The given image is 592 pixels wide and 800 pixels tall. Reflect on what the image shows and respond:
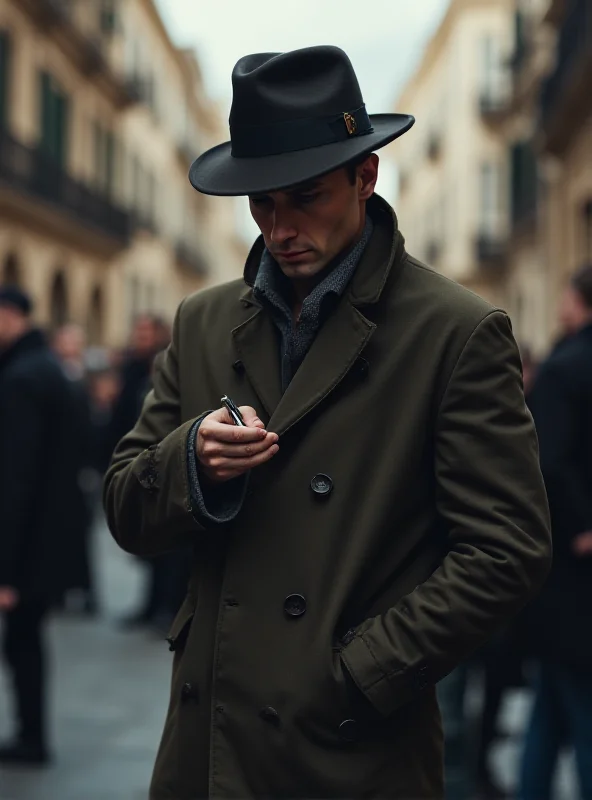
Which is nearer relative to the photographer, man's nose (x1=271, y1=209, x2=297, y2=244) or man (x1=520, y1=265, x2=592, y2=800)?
man's nose (x1=271, y1=209, x2=297, y2=244)

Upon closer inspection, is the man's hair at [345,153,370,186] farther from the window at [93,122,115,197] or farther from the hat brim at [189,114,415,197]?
the window at [93,122,115,197]

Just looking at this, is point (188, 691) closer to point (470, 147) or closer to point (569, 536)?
point (569, 536)

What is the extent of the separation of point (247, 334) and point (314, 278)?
168mm

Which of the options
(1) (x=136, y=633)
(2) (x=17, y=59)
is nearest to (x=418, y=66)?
(2) (x=17, y=59)

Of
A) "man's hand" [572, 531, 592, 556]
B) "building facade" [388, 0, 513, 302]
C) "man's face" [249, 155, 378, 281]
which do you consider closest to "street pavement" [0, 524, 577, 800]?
"man's hand" [572, 531, 592, 556]

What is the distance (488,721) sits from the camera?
17.6 feet

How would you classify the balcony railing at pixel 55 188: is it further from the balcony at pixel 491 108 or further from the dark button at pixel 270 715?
the dark button at pixel 270 715

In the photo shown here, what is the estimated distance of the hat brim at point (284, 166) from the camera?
2312mm

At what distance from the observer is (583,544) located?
4.40 meters

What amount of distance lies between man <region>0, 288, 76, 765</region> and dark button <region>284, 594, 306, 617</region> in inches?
139

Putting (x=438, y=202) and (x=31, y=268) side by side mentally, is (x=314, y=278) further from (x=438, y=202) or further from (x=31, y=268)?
(x=438, y=202)

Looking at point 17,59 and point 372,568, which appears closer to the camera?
point 372,568

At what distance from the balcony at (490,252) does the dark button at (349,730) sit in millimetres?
34293

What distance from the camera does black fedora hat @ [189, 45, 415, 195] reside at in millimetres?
2359
